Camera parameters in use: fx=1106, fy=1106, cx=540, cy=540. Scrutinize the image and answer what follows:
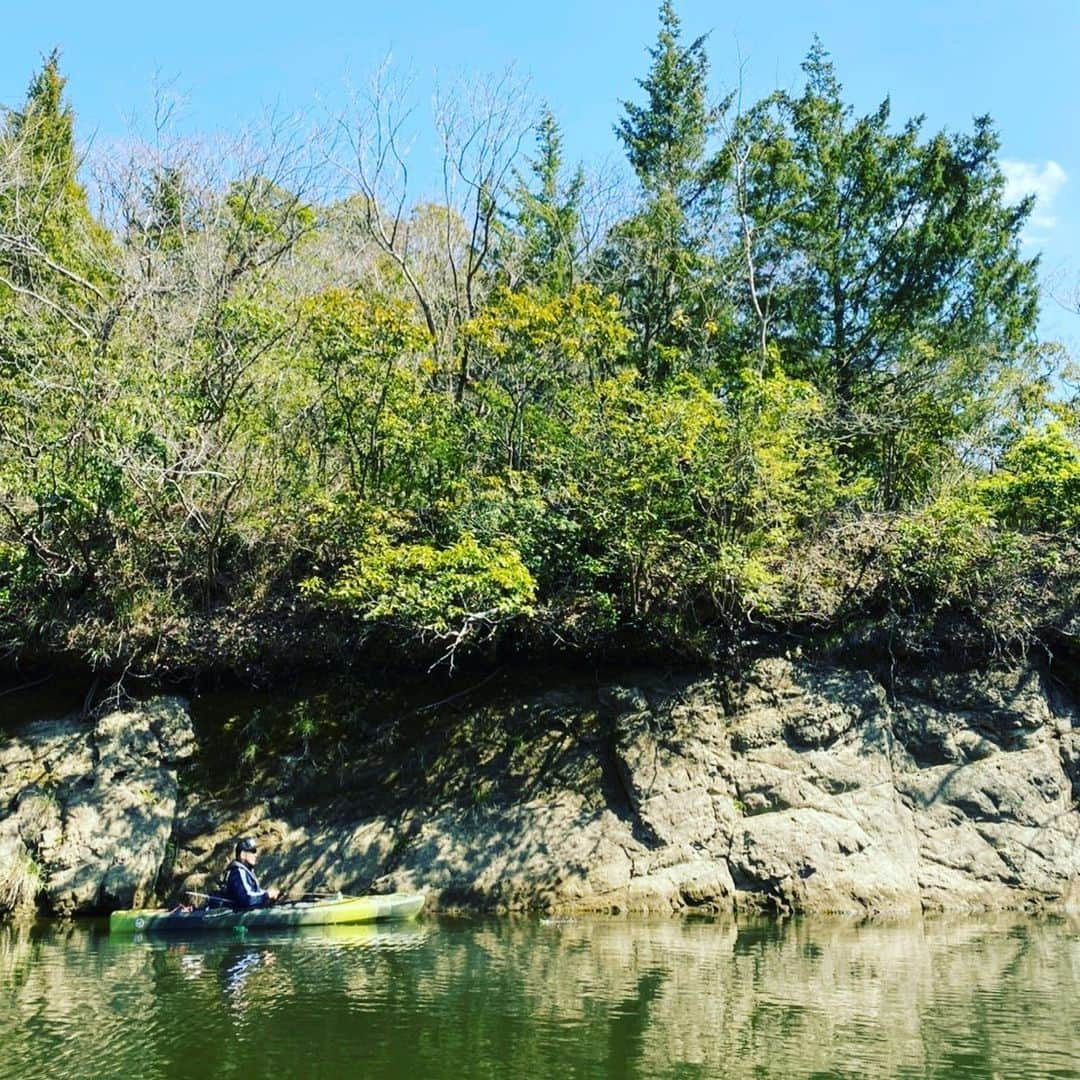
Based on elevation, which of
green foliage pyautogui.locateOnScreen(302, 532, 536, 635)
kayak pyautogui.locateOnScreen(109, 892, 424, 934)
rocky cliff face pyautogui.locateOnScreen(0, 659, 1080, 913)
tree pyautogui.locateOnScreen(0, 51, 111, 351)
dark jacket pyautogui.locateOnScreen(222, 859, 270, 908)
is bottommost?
kayak pyautogui.locateOnScreen(109, 892, 424, 934)

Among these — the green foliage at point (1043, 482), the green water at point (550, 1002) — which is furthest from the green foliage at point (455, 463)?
the green water at point (550, 1002)

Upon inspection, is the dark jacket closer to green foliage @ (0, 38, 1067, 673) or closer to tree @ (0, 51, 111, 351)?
green foliage @ (0, 38, 1067, 673)

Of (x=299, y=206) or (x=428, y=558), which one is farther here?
(x=299, y=206)

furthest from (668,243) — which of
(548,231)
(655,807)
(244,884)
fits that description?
(244,884)

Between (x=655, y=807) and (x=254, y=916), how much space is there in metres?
5.25

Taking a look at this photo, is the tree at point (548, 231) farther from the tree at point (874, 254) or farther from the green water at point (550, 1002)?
the green water at point (550, 1002)

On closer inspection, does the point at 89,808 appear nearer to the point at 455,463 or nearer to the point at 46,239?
the point at 455,463

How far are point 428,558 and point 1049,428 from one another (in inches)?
359

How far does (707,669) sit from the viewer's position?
16031 millimetres

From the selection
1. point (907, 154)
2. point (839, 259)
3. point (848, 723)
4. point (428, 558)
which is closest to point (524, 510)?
point (428, 558)

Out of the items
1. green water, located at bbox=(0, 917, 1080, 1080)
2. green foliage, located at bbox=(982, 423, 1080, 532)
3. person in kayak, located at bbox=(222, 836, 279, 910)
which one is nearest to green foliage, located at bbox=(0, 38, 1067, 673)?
green foliage, located at bbox=(982, 423, 1080, 532)

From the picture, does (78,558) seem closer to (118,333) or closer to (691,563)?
(118,333)

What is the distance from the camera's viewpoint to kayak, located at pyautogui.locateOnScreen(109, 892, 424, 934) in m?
13.0

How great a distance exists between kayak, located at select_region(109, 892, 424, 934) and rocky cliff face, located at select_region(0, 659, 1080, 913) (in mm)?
1112
